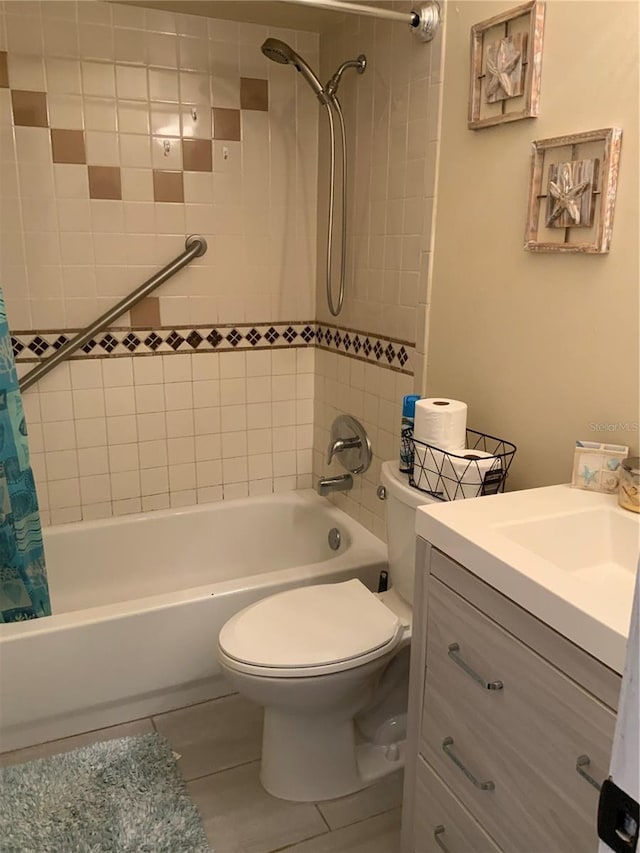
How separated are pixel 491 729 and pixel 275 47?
1987mm

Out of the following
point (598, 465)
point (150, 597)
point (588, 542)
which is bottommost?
point (150, 597)

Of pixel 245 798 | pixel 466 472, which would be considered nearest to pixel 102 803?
pixel 245 798

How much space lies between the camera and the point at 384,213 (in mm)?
2113

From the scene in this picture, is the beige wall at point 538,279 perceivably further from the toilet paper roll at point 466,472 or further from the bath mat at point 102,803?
the bath mat at point 102,803

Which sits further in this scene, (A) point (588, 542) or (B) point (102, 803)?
(B) point (102, 803)

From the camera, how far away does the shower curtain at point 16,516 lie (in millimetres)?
1777

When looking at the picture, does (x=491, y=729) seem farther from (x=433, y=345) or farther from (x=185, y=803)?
(x=433, y=345)

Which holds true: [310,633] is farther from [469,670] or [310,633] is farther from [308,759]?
[469,670]

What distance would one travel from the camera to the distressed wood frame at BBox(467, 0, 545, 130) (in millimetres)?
1441

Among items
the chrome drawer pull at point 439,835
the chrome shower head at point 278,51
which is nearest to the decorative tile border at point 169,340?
the chrome shower head at point 278,51

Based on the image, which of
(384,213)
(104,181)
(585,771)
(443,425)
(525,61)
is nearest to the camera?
(585,771)

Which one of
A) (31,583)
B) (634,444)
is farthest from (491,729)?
(31,583)

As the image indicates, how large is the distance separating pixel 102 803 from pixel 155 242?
1711mm

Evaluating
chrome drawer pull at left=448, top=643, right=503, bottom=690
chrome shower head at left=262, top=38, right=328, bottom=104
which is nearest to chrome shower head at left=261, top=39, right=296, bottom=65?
chrome shower head at left=262, top=38, right=328, bottom=104
